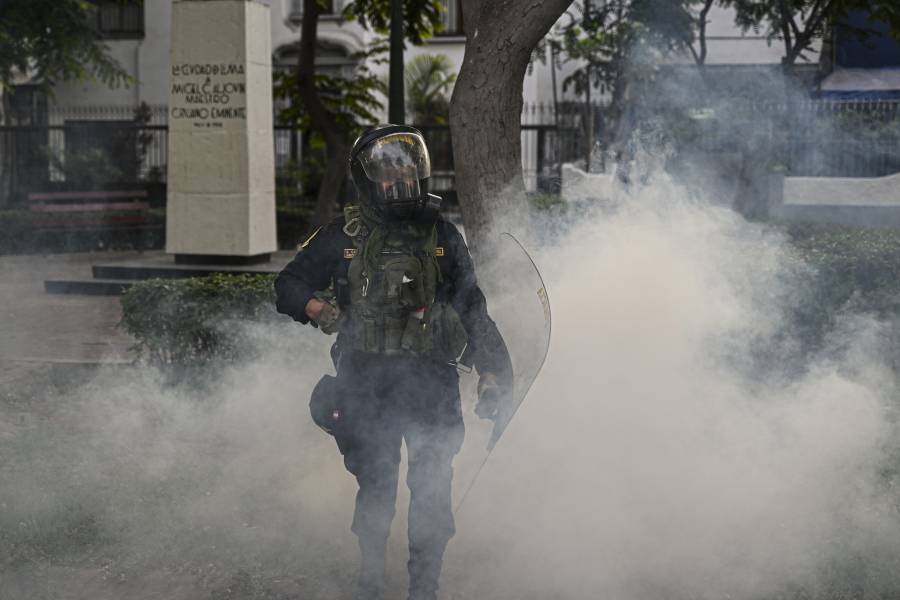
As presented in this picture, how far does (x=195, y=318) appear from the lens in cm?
702

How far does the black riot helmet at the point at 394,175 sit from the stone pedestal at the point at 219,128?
24.9 feet

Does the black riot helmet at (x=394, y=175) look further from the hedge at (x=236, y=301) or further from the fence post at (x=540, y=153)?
the fence post at (x=540, y=153)

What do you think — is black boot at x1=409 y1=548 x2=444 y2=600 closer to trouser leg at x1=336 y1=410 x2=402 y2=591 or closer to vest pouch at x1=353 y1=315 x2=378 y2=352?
trouser leg at x1=336 y1=410 x2=402 y2=591

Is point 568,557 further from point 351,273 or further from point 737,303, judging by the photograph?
point 737,303

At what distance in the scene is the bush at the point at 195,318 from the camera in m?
7.02

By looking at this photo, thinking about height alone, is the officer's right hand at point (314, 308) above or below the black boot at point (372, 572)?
above

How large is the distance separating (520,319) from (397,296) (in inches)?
36.4

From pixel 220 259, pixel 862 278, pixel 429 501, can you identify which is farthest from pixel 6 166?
pixel 429 501

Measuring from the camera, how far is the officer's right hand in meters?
3.99

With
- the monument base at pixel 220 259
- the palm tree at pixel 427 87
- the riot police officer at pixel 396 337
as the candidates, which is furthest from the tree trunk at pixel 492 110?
the palm tree at pixel 427 87

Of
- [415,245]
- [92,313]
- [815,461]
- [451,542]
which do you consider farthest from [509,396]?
[92,313]

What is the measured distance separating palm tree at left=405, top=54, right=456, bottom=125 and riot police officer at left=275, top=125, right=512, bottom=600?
67.7 feet

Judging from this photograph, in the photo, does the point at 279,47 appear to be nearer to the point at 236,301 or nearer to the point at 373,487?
the point at 236,301

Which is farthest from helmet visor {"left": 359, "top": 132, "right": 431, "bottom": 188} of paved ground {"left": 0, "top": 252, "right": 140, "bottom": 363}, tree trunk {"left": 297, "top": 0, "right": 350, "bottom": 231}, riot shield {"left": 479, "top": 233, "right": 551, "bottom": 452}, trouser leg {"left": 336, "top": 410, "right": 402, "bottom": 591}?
tree trunk {"left": 297, "top": 0, "right": 350, "bottom": 231}
